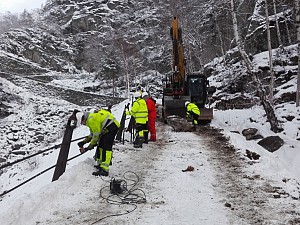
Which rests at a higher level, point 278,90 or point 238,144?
point 278,90

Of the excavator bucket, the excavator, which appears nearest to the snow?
the excavator bucket

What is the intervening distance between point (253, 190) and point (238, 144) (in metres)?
4.19

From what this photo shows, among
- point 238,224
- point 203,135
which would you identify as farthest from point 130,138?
point 238,224

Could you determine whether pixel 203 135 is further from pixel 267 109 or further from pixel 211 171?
pixel 211 171

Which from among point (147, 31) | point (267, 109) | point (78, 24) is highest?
point (78, 24)

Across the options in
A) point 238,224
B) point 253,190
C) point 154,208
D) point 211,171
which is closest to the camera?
point 238,224

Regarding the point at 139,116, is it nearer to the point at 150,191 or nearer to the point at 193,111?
the point at 150,191

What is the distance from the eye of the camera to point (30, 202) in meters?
4.74

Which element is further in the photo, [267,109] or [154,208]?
[267,109]

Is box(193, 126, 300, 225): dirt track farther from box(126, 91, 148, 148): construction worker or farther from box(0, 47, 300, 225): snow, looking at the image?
box(126, 91, 148, 148): construction worker

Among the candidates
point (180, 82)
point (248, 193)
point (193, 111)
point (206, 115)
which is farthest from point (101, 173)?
point (180, 82)

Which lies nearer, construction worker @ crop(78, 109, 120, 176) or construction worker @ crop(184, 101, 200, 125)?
construction worker @ crop(78, 109, 120, 176)

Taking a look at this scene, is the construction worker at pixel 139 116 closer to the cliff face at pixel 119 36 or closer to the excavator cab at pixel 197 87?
the excavator cab at pixel 197 87

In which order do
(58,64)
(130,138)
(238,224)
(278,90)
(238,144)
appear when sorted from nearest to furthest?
(238,224) → (238,144) → (130,138) → (278,90) → (58,64)
